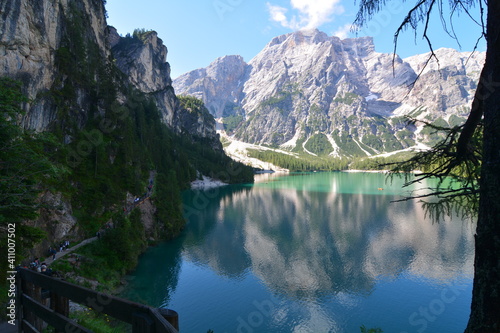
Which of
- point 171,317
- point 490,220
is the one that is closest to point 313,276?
point 490,220

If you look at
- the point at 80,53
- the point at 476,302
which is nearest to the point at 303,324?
the point at 476,302

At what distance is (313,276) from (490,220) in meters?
34.7

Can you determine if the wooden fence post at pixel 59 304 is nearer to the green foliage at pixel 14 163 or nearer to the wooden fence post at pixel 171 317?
the wooden fence post at pixel 171 317

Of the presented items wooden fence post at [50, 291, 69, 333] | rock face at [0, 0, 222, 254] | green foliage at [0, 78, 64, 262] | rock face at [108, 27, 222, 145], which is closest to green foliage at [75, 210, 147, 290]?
rock face at [0, 0, 222, 254]

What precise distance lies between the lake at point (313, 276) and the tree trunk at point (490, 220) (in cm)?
844

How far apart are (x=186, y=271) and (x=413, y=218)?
53584 mm

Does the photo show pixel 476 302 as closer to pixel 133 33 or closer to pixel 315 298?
pixel 315 298

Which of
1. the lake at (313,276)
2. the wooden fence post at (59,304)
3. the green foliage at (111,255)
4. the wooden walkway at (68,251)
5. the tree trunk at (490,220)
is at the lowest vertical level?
the lake at (313,276)

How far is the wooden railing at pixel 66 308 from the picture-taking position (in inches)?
114

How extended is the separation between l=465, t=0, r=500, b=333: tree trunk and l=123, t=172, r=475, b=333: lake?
8435mm

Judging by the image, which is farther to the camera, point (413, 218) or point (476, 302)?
point (413, 218)

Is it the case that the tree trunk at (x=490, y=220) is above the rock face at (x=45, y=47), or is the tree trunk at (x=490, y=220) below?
below

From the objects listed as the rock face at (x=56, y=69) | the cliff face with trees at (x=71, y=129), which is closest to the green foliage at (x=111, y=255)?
the cliff face with trees at (x=71, y=129)

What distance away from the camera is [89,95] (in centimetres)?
5569
